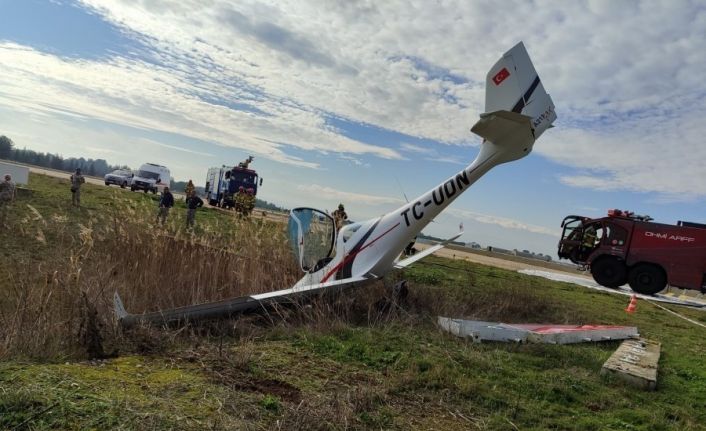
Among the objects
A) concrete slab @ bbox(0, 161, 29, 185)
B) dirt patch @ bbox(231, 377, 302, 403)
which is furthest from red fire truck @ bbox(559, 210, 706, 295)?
concrete slab @ bbox(0, 161, 29, 185)

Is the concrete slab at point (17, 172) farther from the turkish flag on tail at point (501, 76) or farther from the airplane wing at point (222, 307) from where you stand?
the turkish flag on tail at point (501, 76)

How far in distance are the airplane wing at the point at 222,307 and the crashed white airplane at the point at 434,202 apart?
0.02m

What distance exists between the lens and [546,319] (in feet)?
31.6

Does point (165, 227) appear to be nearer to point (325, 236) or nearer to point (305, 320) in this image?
point (325, 236)

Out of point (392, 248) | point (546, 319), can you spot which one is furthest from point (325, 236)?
point (546, 319)

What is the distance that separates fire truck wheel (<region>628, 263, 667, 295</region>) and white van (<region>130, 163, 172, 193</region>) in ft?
118

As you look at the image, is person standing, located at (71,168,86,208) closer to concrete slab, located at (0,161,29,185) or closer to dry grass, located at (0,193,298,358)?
concrete slab, located at (0,161,29,185)

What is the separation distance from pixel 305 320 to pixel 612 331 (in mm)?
4815

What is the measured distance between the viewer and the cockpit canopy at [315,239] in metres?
8.91

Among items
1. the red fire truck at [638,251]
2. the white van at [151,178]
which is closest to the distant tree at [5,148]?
the white van at [151,178]

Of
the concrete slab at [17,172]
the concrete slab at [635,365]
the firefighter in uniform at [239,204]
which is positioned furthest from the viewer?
the concrete slab at [17,172]

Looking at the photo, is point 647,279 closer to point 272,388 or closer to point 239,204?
point 239,204

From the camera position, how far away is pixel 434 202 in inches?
315

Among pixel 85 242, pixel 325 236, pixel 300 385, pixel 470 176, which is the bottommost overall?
pixel 300 385
